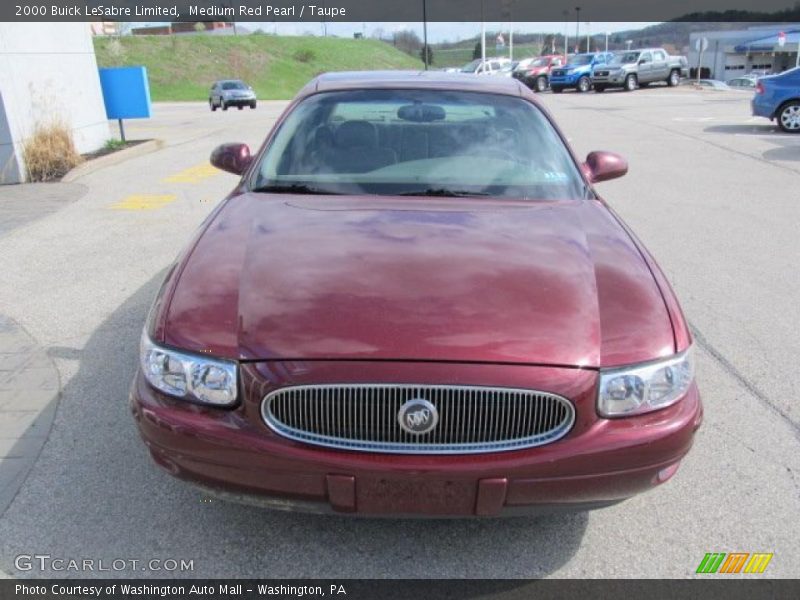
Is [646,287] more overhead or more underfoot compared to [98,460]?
more overhead

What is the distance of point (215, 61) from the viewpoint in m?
60.4

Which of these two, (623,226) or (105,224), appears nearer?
(623,226)

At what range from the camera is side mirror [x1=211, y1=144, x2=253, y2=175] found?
4285 millimetres

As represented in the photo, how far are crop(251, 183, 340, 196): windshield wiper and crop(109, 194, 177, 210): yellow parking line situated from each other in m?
5.68

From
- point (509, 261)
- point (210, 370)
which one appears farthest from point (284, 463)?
point (509, 261)

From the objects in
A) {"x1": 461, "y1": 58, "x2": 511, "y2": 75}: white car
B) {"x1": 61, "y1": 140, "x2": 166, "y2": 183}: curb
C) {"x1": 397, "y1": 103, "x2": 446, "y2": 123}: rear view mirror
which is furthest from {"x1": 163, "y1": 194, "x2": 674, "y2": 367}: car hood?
{"x1": 461, "y1": 58, "x2": 511, "y2": 75}: white car

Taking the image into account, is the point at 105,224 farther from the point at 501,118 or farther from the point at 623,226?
the point at 623,226

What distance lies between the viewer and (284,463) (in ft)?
7.47

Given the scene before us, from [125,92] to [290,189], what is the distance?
12033 millimetres

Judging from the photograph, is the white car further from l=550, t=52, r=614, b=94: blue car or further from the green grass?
the green grass

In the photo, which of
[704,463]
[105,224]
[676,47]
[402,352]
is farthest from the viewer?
[676,47]

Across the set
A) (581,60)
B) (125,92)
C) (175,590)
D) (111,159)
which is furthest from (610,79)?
(175,590)

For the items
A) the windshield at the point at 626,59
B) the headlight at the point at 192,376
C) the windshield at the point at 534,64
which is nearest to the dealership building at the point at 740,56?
the windshield at the point at 534,64

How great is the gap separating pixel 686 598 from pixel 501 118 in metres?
2.59
